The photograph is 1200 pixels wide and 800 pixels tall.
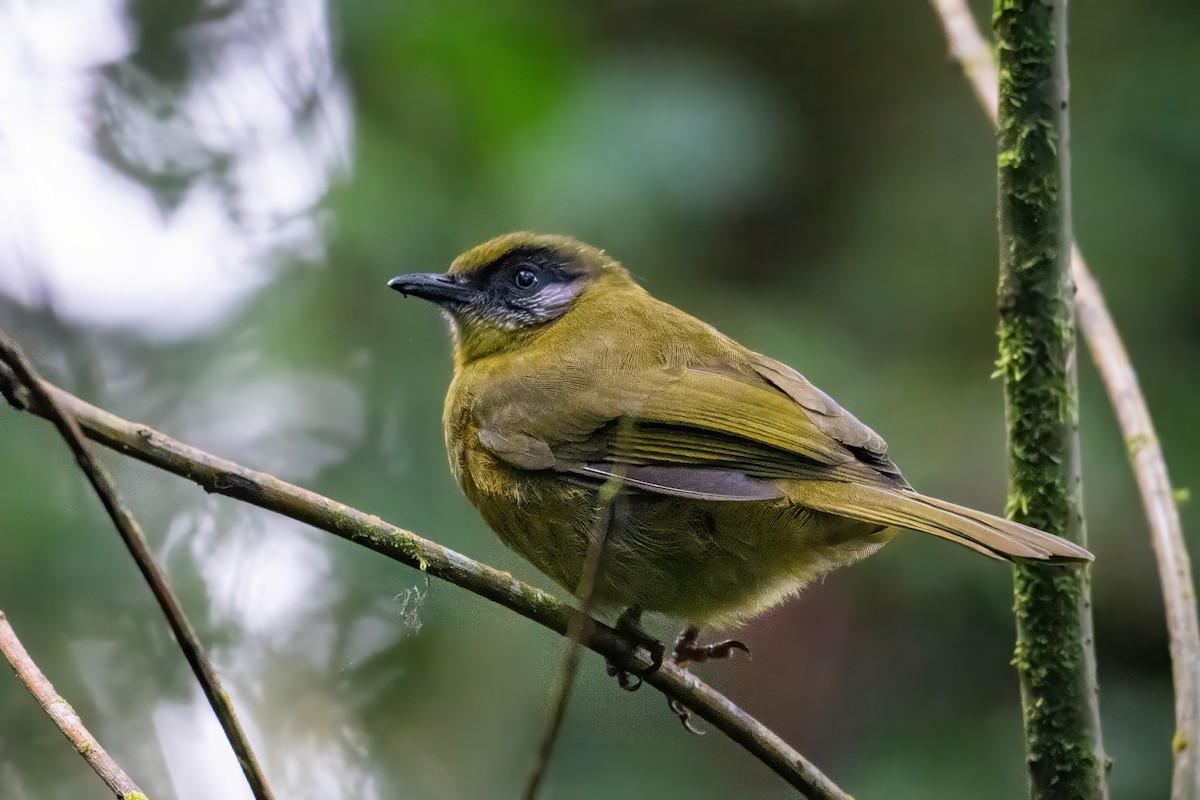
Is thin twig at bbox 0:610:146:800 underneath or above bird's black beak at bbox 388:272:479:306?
underneath

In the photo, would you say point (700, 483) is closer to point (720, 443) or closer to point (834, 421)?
point (720, 443)

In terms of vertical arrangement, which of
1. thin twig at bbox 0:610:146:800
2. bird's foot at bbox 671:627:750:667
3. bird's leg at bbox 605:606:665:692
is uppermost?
bird's foot at bbox 671:627:750:667

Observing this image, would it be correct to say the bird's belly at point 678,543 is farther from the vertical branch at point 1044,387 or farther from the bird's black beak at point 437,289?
the bird's black beak at point 437,289

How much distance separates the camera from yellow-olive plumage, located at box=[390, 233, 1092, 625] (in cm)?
A: 267

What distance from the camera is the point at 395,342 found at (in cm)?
449

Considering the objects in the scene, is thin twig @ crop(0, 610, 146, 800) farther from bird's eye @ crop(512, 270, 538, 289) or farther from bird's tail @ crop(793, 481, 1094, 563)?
bird's eye @ crop(512, 270, 538, 289)

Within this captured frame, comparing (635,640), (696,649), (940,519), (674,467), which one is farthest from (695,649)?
(940,519)

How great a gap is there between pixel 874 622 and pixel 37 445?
314 centimetres

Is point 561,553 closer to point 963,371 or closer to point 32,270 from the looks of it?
point 32,270

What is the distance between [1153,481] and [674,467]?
1.02 meters

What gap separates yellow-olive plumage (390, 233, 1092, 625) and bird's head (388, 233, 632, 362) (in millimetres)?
214

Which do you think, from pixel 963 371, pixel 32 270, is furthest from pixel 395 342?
pixel 32 270

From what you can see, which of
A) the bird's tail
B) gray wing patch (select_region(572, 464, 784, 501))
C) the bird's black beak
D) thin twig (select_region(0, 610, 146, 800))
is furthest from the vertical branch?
the bird's black beak

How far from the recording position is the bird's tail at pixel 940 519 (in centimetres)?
→ 200
